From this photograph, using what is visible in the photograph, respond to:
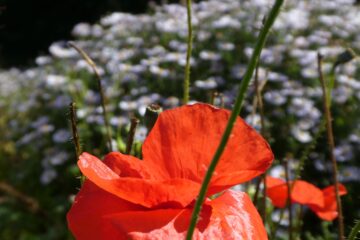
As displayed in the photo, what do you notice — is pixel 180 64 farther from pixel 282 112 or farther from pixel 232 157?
pixel 232 157

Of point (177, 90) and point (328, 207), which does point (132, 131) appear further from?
point (177, 90)

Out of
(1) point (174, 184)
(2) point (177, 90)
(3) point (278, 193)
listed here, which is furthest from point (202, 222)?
(2) point (177, 90)

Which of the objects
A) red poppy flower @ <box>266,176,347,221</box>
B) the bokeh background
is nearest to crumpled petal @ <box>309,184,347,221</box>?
red poppy flower @ <box>266,176,347,221</box>

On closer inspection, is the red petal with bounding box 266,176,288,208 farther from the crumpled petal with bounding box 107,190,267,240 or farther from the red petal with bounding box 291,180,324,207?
the crumpled petal with bounding box 107,190,267,240

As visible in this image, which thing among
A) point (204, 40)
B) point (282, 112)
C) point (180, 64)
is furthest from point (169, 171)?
point (204, 40)

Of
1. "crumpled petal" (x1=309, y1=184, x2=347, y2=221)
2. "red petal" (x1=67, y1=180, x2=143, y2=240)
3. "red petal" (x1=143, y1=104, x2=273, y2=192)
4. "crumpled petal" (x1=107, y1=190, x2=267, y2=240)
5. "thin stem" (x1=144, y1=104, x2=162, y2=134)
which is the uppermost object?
"red petal" (x1=143, y1=104, x2=273, y2=192)

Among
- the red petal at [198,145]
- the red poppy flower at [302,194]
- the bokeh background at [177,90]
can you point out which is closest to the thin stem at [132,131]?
the red petal at [198,145]
